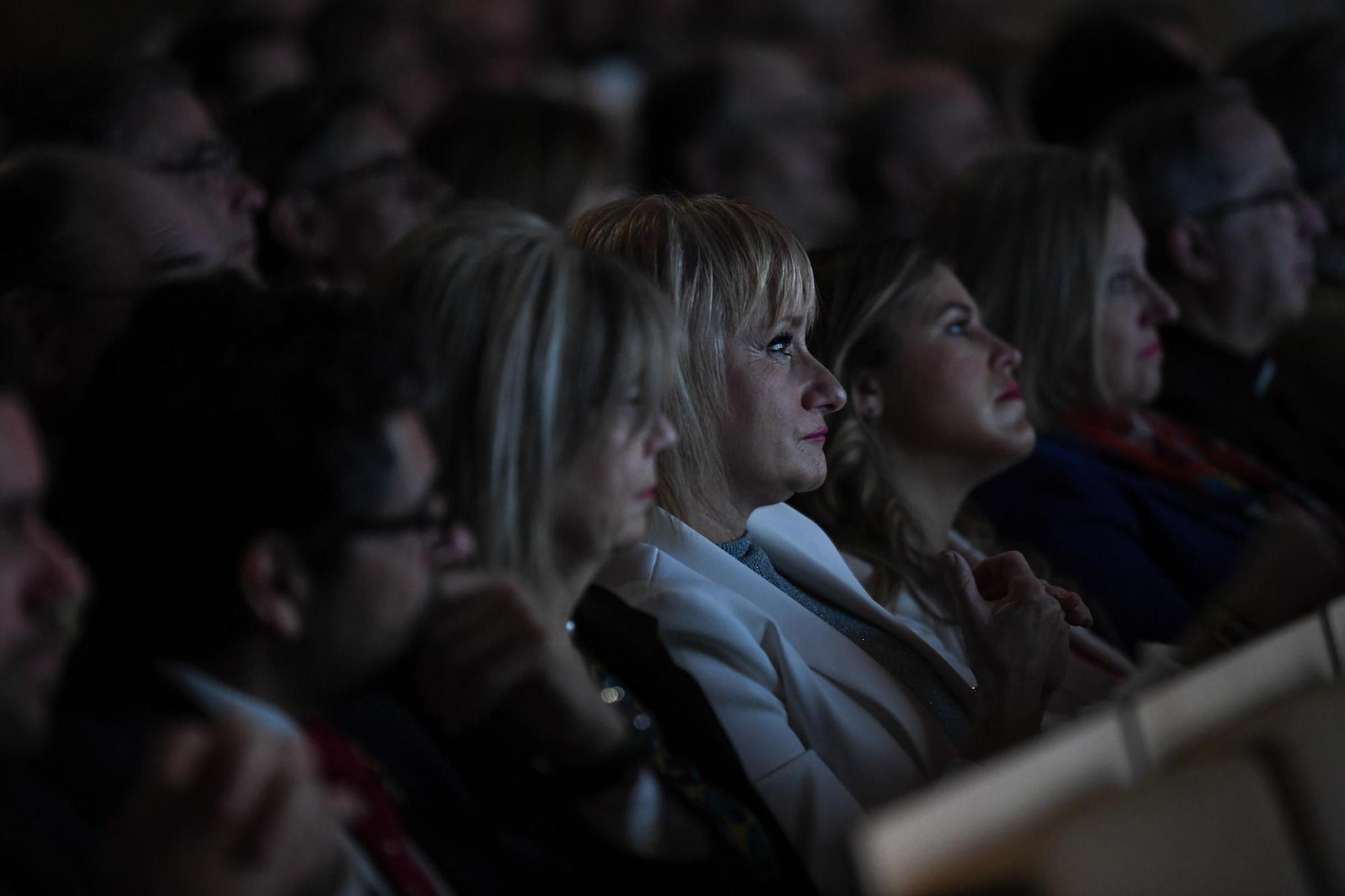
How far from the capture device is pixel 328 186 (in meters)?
2.87

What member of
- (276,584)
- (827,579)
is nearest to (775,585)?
(827,579)

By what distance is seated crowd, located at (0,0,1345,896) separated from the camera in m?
1.13

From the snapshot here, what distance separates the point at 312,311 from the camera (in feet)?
4.02

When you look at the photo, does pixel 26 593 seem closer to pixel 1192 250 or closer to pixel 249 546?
pixel 249 546

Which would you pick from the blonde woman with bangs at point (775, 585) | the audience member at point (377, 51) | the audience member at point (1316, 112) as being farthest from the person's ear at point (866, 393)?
the audience member at point (377, 51)

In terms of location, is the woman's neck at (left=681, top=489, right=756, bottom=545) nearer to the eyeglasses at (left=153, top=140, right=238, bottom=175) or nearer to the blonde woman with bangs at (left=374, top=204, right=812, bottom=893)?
the blonde woman with bangs at (left=374, top=204, right=812, bottom=893)

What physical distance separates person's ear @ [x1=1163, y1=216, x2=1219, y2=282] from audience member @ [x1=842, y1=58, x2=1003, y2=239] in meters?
1.12

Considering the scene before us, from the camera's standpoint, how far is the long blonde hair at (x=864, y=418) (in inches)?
84.0

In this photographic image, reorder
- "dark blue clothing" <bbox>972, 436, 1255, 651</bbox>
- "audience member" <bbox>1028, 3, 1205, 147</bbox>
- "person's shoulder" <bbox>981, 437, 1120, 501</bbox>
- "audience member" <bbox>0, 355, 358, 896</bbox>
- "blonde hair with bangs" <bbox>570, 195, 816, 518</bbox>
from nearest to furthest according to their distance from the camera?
"audience member" <bbox>0, 355, 358, 896</bbox> → "blonde hair with bangs" <bbox>570, 195, 816, 518</bbox> → "dark blue clothing" <bbox>972, 436, 1255, 651</bbox> → "person's shoulder" <bbox>981, 437, 1120, 501</bbox> → "audience member" <bbox>1028, 3, 1205, 147</bbox>

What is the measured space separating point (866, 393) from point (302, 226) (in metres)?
1.26

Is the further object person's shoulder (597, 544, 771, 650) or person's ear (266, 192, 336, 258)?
person's ear (266, 192, 336, 258)

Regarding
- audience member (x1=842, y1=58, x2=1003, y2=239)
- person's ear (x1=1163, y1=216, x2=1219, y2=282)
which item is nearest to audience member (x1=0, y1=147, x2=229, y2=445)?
person's ear (x1=1163, y1=216, x2=1219, y2=282)

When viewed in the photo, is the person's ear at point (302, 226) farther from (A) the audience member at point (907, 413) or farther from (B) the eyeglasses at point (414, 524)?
(B) the eyeglasses at point (414, 524)

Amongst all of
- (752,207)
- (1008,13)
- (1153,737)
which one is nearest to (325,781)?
(1153,737)
